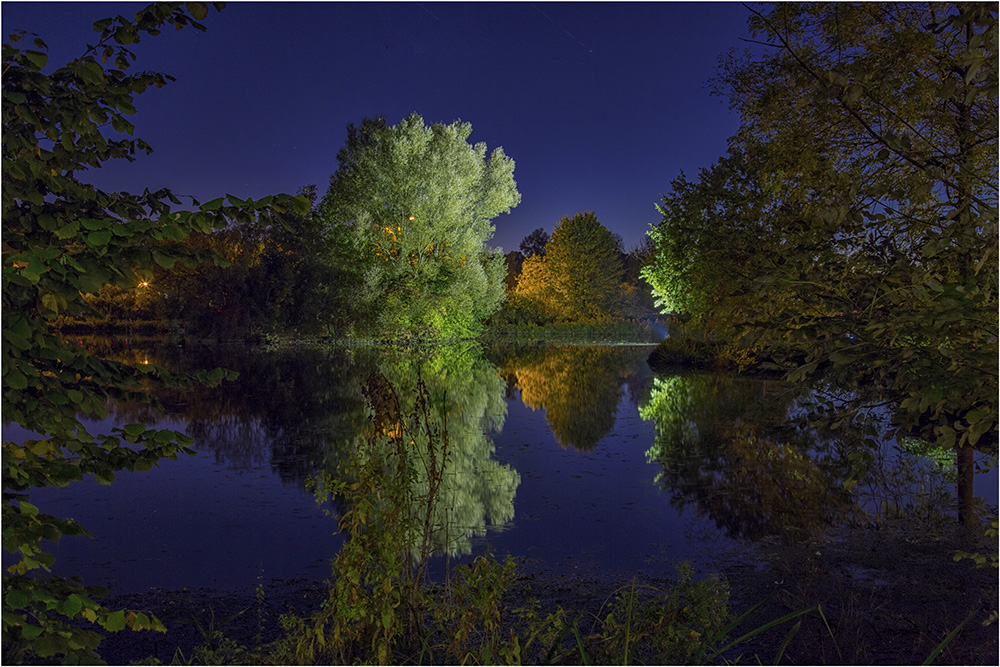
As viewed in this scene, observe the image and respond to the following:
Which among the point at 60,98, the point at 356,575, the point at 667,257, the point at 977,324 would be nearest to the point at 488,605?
the point at 356,575

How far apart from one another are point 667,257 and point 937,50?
75.0ft

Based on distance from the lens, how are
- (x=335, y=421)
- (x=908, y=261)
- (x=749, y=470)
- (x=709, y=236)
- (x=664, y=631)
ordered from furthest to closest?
(x=709, y=236) → (x=335, y=421) → (x=749, y=470) → (x=664, y=631) → (x=908, y=261)

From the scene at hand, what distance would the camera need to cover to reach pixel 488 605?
3.61m

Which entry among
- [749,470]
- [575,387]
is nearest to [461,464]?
[749,470]

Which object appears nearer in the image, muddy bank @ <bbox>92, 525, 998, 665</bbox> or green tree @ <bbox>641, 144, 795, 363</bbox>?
muddy bank @ <bbox>92, 525, 998, 665</bbox>

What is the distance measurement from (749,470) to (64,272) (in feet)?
30.2

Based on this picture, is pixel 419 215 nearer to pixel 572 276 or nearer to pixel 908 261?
pixel 572 276

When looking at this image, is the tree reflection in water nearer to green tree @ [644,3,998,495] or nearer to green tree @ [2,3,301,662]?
green tree @ [2,3,301,662]

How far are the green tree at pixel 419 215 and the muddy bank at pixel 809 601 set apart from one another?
96.6 ft

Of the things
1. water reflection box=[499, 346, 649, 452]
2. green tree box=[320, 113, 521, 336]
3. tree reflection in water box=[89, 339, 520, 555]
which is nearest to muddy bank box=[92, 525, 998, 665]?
tree reflection in water box=[89, 339, 520, 555]

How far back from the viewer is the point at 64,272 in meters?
2.12

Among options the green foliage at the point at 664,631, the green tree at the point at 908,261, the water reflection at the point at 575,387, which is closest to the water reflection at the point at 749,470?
the green tree at the point at 908,261

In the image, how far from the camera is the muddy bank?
4.46 m

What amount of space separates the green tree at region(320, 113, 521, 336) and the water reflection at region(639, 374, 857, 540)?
2128 centimetres
